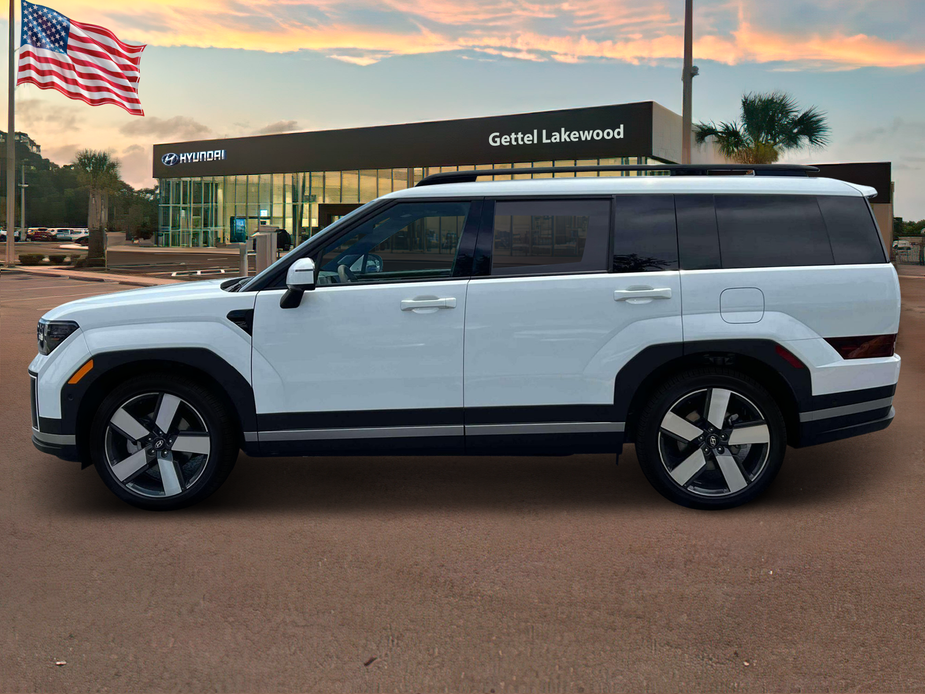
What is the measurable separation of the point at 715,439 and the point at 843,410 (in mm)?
819

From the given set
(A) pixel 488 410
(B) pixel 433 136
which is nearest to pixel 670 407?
(A) pixel 488 410

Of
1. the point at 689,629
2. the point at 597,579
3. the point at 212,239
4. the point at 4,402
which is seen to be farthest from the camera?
the point at 212,239

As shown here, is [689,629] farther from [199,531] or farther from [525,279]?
[199,531]

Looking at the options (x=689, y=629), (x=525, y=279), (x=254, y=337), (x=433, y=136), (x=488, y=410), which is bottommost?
(x=689, y=629)

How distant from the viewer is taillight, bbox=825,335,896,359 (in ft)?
18.0

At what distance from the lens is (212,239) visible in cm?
7088

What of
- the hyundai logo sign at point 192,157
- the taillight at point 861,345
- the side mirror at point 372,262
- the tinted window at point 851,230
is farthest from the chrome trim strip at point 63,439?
the hyundai logo sign at point 192,157

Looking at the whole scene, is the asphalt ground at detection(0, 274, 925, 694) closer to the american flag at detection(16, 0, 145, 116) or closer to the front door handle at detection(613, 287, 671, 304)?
the front door handle at detection(613, 287, 671, 304)

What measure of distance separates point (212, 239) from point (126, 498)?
223 ft

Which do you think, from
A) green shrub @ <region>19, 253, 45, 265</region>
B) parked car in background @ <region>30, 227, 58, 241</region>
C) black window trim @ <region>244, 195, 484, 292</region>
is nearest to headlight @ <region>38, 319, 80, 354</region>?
black window trim @ <region>244, 195, 484, 292</region>

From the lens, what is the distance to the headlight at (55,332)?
5.45 metres

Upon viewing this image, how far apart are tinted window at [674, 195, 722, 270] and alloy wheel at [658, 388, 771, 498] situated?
732 millimetres

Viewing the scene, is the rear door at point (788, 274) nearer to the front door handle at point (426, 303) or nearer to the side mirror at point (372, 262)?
the front door handle at point (426, 303)

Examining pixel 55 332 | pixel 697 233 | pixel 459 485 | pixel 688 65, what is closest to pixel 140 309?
pixel 55 332
